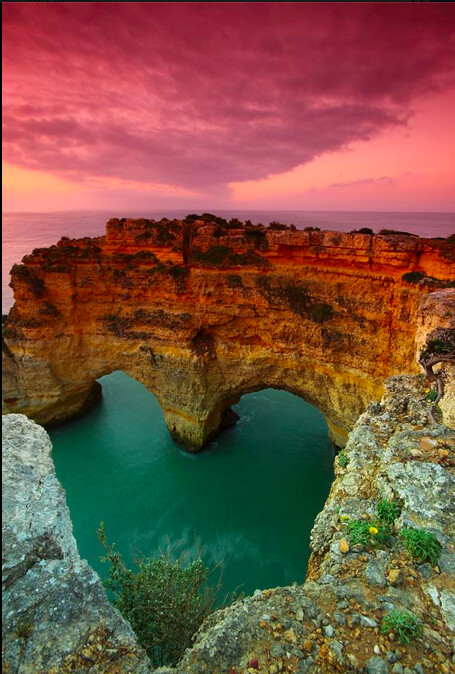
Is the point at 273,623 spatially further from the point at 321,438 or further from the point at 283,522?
the point at 321,438

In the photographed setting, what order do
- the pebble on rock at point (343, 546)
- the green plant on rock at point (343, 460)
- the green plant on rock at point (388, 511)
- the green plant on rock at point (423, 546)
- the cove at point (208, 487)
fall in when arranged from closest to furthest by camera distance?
the green plant on rock at point (423, 546) → the pebble on rock at point (343, 546) → the green plant on rock at point (388, 511) → the green plant on rock at point (343, 460) → the cove at point (208, 487)

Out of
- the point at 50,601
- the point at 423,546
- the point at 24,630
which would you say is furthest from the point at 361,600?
the point at 24,630

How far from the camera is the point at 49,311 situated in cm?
1767

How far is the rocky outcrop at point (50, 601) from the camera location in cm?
379

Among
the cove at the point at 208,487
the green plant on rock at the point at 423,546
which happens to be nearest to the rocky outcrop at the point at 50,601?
the green plant on rock at the point at 423,546

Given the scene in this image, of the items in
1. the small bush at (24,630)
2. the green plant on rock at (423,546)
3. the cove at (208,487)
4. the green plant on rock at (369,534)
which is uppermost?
the green plant on rock at (423,546)

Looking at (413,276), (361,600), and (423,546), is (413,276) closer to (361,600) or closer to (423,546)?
(423,546)

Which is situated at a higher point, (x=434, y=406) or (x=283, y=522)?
(x=434, y=406)

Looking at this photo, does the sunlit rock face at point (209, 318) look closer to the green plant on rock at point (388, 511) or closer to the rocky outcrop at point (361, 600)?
the rocky outcrop at point (361, 600)

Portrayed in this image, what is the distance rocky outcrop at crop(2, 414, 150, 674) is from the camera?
379 cm

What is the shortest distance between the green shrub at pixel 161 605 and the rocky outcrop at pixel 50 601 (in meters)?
2.34

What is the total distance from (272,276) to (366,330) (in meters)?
4.50

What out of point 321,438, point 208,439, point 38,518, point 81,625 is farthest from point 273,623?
point 321,438

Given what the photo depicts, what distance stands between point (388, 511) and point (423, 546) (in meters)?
0.68
